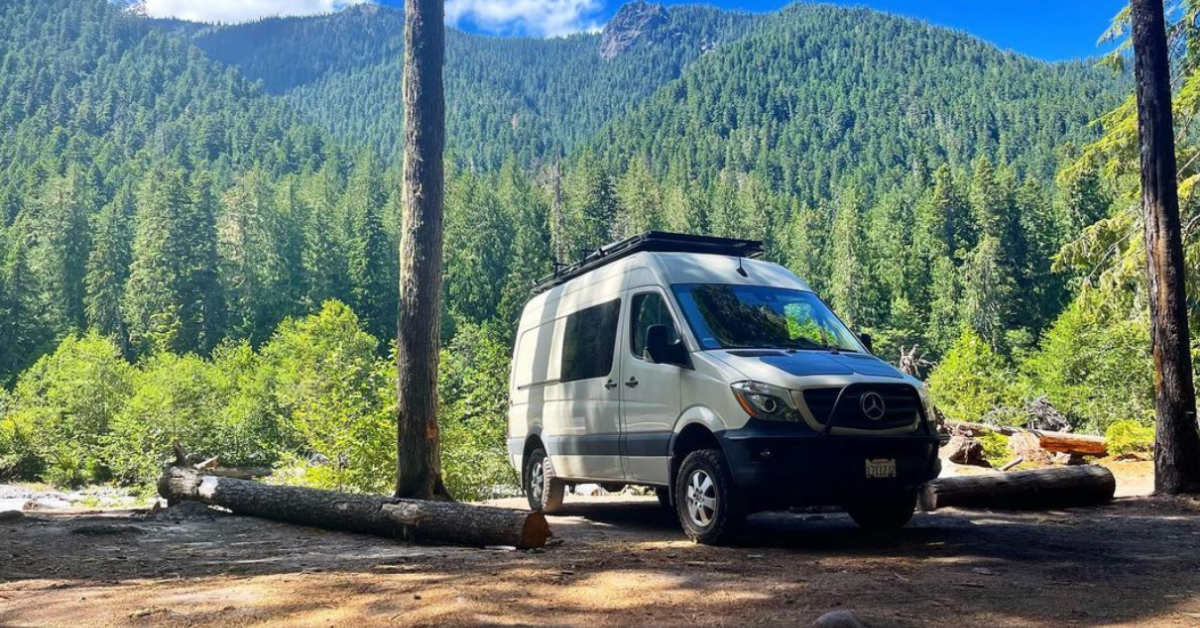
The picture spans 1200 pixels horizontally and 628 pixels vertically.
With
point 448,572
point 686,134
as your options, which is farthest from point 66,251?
point 686,134

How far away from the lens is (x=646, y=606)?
4.68 m

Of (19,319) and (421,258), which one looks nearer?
(421,258)

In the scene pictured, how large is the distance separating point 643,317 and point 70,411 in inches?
1967

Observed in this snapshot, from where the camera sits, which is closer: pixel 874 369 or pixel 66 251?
pixel 874 369

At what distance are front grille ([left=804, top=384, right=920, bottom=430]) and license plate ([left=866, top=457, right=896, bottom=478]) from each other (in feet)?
0.84

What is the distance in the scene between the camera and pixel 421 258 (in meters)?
10.3

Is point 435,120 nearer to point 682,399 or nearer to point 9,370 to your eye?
point 682,399

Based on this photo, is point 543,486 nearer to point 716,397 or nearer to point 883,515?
point 716,397

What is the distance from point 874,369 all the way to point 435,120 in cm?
616

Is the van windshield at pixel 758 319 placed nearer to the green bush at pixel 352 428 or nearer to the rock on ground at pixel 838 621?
the rock on ground at pixel 838 621

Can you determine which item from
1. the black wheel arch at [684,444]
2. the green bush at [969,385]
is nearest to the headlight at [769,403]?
the black wheel arch at [684,444]

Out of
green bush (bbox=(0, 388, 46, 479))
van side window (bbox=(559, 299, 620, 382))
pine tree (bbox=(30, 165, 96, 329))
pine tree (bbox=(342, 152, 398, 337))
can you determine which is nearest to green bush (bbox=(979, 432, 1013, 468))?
van side window (bbox=(559, 299, 620, 382))

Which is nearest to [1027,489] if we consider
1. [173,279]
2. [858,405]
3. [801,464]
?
[858,405]

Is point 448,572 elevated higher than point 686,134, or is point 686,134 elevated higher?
point 686,134
